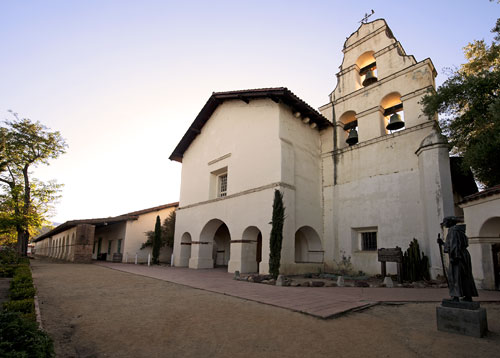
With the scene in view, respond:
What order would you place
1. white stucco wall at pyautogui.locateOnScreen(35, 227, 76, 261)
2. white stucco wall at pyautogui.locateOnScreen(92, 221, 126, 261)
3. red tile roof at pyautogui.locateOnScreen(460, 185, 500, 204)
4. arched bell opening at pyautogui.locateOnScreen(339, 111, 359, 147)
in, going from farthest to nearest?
white stucco wall at pyautogui.locateOnScreen(35, 227, 76, 261)
white stucco wall at pyautogui.locateOnScreen(92, 221, 126, 261)
arched bell opening at pyautogui.locateOnScreen(339, 111, 359, 147)
red tile roof at pyautogui.locateOnScreen(460, 185, 500, 204)

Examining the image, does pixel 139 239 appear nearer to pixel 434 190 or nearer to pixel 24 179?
pixel 24 179

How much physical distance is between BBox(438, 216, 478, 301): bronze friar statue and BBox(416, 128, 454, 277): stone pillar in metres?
6.95

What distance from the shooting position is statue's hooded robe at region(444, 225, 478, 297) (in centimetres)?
488

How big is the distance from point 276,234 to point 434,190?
6512mm

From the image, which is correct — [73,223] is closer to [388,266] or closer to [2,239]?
[388,266]

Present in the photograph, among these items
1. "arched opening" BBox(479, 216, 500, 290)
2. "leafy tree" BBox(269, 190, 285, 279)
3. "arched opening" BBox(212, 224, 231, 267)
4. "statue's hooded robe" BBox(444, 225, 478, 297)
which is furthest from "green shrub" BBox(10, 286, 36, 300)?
"arched opening" BBox(212, 224, 231, 267)

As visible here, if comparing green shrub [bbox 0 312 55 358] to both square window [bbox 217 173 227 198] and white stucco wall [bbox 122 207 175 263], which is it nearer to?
square window [bbox 217 173 227 198]

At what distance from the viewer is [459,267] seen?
16.6 ft

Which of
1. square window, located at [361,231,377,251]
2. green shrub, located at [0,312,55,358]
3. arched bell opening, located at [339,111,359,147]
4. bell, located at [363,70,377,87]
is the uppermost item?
bell, located at [363,70,377,87]

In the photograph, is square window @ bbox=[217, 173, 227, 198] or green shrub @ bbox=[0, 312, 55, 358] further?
square window @ bbox=[217, 173, 227, 198]

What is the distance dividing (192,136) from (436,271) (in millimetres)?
16046

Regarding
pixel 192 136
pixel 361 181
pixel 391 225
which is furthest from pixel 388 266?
pixel 192 136

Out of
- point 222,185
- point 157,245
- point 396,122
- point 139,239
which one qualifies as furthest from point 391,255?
point 139,239

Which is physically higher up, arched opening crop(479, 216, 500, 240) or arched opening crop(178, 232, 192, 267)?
arched opening crop(479, 216, 500, 240)
